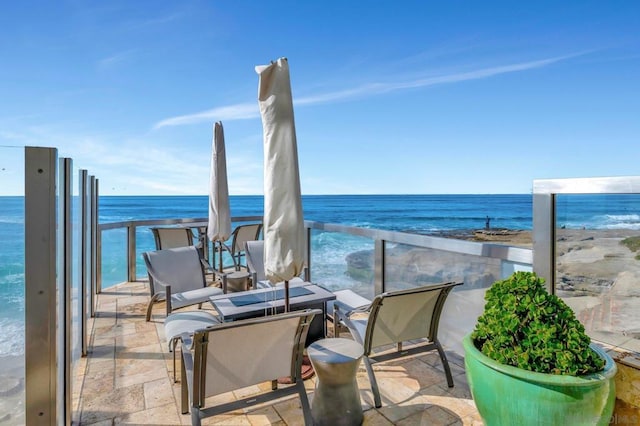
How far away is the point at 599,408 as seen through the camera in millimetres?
1466

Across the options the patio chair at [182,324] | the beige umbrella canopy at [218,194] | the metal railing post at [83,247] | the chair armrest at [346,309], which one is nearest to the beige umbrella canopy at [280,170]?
the chair armrest at [346,309]

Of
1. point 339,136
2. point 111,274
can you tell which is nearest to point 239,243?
point 111,274

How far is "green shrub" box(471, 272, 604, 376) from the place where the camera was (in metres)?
1.53

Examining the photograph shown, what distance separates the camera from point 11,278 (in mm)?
1416

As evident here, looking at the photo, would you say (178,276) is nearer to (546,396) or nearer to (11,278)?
(11,278)

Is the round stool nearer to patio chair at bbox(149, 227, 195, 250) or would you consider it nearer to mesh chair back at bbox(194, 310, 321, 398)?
mesh chair back at bbox(194, 310, 321, 398)

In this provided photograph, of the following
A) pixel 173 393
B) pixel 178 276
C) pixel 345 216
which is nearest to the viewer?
pixel 173 393

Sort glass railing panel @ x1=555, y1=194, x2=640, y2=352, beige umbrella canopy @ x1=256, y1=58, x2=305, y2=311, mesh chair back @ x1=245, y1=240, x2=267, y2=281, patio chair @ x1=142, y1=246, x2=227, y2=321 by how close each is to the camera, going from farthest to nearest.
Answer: mesh chair back @ x1=245, y1=240, x2=267, y2=281 → patio chair @ x1=142, y1=246, x2=227, y2=321 → beige umbrella canopy @ x1=256, y1=58, x2=305, y2=311 → glass railing panel @ x1=555, y1=194, x2=640, y2=352

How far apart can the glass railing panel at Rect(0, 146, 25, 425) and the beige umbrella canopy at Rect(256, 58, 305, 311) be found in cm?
134

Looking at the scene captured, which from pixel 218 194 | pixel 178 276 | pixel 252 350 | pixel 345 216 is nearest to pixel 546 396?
pixel 252 350

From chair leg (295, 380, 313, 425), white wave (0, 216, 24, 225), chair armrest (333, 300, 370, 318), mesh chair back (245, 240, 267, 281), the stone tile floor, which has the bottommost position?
the stone tile floor

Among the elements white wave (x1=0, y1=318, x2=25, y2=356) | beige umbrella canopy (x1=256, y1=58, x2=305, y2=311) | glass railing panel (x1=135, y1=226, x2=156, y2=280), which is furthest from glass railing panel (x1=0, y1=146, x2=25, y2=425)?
glass railing panel (x1=135, y1=226, x2=156, y2=280)

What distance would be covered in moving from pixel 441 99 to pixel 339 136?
10589 mm

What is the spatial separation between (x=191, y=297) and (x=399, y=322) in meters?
2.41
